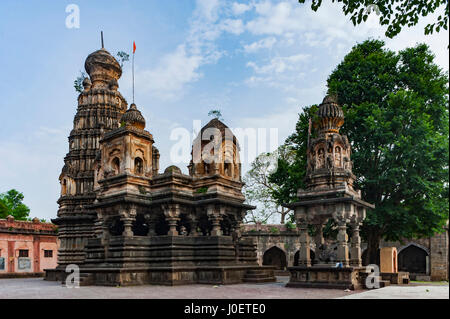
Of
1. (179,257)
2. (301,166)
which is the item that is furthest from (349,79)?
(179,257)

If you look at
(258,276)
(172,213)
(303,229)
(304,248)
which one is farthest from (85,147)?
(304,248)

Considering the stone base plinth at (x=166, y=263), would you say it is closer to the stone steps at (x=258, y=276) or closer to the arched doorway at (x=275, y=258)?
the stone steps at (x=258, y=276)

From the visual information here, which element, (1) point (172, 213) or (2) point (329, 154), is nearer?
(2) point (329, 154)

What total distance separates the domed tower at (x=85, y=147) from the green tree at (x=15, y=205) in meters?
22.2

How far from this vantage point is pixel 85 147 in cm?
3102

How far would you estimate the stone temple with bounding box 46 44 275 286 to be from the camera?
64.5 feet

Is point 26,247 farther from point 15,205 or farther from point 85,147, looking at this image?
point 15,205

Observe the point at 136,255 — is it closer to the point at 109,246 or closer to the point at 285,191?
the point at 109,246

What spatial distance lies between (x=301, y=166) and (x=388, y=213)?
17.0 ft

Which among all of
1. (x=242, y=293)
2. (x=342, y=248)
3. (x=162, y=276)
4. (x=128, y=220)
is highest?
(x=128, y=220)

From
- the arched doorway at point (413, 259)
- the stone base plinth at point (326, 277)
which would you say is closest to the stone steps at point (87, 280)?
the stone base plinth at point (326, 277)

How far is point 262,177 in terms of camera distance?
41.0 m

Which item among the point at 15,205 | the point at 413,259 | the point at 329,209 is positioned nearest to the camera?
the point at 329,209

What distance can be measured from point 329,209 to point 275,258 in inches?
867
